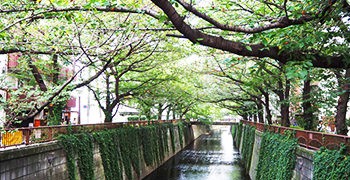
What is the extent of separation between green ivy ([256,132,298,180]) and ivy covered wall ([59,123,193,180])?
7626 millimetres

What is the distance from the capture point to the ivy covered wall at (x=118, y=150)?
1306 cm

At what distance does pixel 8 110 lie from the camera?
451 inches

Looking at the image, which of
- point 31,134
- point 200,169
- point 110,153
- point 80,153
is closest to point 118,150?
point 110,153

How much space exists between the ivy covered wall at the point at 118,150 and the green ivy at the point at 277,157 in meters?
7.63

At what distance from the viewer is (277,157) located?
13.5 metres

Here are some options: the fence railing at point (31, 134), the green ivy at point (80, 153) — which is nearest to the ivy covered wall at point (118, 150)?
the green ivy at point (80, 153)

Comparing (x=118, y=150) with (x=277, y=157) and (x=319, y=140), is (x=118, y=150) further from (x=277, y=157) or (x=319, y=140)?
(x=319, y=140)

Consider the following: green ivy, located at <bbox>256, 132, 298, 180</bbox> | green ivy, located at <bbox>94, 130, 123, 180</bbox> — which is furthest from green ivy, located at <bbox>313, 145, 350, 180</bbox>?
green ivy, located at <bbox>94, 130, 123, 180</bbox>

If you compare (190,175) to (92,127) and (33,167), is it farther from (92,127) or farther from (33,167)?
(33,167)

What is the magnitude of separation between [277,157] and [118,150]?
9069 mm

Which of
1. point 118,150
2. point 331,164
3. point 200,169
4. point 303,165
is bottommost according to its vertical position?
point 200,169

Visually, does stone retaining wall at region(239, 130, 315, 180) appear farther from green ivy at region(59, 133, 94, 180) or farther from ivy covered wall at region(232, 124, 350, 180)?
green ivy at region(59, 133, 94, 180)

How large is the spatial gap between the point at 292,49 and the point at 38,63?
1115 cm

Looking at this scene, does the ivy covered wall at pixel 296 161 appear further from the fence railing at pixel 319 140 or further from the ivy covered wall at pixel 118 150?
the ivy covered wall at pixel 118 150
